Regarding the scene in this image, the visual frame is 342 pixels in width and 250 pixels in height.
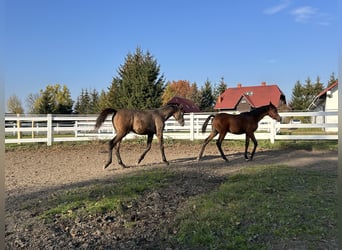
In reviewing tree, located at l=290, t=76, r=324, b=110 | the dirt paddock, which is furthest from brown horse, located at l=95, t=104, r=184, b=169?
tree, located at l=290, t=76, r=324, b=110

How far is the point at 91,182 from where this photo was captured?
5629mm

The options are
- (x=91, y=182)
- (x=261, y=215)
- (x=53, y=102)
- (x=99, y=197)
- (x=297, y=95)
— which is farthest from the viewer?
(x=297, y=95)

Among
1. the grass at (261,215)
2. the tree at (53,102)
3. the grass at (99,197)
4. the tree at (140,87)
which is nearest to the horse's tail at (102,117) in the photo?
the grass at (99,197)

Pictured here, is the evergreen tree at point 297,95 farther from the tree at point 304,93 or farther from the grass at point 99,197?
the grass at point 99,197

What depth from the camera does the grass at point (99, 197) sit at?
390 cm

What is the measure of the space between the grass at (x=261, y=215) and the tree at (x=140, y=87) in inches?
948

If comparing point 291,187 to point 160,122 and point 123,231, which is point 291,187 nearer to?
point 123,231

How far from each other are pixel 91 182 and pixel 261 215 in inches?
127

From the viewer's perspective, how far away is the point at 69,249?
2.97 m

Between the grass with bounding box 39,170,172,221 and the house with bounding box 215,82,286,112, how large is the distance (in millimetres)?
37517

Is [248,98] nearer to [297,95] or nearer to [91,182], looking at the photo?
[297,95]

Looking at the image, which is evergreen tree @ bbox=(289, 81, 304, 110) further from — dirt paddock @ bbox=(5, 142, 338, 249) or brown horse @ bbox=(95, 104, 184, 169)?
brown horse @ bbox=(95, 104, 184, 169)

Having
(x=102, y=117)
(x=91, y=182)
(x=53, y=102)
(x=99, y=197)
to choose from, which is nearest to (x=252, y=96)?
(x=53, y=102)

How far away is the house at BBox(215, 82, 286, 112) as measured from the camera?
140ft
